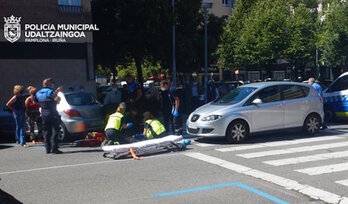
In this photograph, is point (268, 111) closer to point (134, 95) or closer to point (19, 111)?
point (134, 95)

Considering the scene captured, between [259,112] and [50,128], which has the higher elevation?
[259,112]

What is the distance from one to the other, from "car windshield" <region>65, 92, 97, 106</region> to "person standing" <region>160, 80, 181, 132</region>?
210cm

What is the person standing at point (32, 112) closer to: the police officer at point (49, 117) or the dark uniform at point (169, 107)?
the police officer at point (49, 117)

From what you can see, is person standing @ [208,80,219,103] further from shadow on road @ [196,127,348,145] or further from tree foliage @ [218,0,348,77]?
tree foliage @ [218,0,348,77]

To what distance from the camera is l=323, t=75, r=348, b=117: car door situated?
15539 millimetres

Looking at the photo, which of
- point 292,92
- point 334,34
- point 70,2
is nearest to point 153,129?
point 292,92

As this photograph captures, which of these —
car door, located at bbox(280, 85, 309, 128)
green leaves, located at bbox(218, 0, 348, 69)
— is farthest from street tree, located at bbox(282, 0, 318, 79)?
car door, located at bbox(280, 85, 309, 128)

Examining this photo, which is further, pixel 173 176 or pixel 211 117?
pixel 211 117

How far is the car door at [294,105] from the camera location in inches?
489

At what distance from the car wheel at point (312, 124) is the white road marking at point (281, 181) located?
4.15 metres

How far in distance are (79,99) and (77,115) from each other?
0.63m

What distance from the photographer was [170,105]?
1333cm

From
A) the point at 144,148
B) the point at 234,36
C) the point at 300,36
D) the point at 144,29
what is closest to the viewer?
the point at 144,148

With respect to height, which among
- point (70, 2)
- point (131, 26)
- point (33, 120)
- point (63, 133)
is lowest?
point (63, 133)
